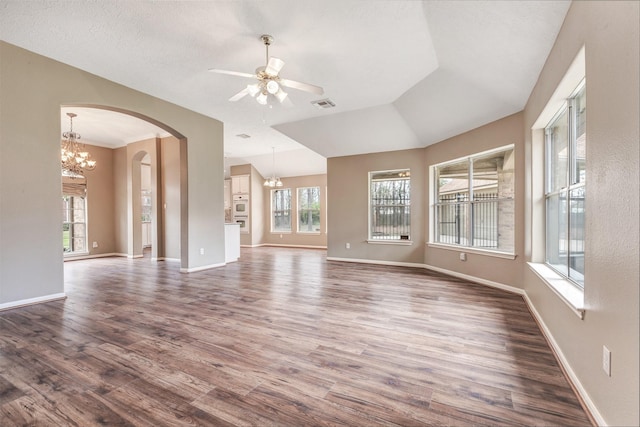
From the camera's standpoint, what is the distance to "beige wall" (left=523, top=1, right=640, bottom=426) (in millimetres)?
1278

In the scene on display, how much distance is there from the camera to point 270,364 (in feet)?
7.18

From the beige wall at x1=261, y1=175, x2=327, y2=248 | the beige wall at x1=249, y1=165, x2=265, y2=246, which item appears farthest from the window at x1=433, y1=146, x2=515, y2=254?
the beige wall at x1=249, y1=165, x2=265, y2=246

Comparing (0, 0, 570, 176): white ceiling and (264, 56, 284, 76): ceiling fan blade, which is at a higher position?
(0, 0, 570, 176): white ceiling

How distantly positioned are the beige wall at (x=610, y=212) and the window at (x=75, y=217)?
9.99m

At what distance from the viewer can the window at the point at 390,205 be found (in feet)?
21.9

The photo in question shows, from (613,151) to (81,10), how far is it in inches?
172

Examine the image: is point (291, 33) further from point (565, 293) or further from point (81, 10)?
point (565, 293)

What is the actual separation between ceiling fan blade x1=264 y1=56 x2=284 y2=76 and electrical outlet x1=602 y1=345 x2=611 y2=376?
3.26 metres

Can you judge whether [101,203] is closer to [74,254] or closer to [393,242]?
[74,254]

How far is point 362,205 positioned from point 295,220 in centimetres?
410

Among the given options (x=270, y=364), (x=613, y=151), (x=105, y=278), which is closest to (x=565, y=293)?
(x=613, y=151)

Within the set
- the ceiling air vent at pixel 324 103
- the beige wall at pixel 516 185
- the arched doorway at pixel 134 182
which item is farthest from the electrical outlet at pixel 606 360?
the arched doorway at pixel 134 182

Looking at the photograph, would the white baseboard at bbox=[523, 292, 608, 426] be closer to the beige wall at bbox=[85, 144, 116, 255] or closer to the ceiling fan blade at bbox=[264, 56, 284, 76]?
the ceiling fan blade at bbox=[264, 56, 284, 76]

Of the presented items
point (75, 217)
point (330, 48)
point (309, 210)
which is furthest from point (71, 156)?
point (309, 210)
